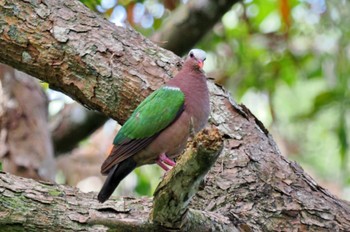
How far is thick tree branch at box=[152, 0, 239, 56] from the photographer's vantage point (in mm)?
5973

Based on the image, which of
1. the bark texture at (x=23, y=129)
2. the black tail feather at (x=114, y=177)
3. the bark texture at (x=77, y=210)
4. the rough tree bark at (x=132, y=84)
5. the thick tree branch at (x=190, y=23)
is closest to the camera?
the bark texture at (x=77, y=210)

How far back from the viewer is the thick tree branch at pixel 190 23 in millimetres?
5973

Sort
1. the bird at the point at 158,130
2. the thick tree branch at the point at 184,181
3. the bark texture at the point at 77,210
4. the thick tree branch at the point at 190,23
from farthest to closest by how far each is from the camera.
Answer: the thick tree branch at the point at 190,23 < the bird at the point at 158,130 < the bark texture at the point at 77,210 < the thick tree branch at the point at 184,181

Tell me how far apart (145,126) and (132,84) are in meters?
0.68

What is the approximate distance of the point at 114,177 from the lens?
14.0 feet

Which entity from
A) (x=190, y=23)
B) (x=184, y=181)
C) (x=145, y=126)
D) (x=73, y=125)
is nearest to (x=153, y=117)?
(x=145, y=126)

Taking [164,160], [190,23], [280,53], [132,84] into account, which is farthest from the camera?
[280,53]

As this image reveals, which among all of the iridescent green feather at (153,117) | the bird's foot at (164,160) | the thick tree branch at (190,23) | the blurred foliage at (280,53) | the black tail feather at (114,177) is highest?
the blurred foliage at (280,53)

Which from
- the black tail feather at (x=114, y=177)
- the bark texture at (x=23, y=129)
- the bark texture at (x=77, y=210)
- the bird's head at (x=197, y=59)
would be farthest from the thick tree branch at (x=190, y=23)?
the bark texture at (x=77, y=210)

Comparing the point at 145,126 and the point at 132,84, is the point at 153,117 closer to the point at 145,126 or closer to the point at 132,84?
the point at 145,126

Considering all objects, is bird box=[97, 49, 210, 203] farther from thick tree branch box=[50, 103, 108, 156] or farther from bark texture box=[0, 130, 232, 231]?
thick tree branch box=[50, 103, 108, 156]

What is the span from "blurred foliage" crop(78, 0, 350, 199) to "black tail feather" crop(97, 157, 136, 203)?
85.7 inches

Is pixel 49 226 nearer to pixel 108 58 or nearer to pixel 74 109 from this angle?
pixel 108 58

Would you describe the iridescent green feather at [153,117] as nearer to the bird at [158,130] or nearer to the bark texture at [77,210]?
the bird at [158,130]
